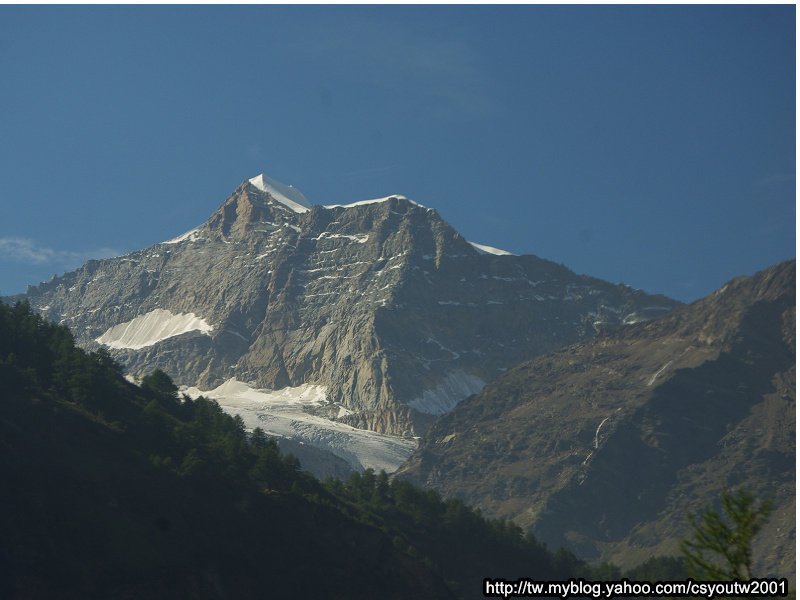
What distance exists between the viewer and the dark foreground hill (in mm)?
132500

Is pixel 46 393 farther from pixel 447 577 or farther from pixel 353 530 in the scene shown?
pixel 447 577

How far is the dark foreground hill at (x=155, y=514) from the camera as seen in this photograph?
132500 millimetres

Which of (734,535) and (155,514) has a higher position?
(734,535)

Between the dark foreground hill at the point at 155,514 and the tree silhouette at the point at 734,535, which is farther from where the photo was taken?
the dark foreground hill at the point at 155,514

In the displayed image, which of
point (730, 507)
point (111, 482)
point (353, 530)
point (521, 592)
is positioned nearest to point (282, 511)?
point (353, 530)

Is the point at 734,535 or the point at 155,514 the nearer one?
the point at 734,535

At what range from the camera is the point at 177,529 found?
144m

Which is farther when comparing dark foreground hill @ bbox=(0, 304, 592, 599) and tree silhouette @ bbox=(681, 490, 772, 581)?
dark foreground hill @ bbox=(0, 304, 592, 599)

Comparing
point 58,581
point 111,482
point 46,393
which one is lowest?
point 58,581

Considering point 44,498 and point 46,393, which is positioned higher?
point 46,393

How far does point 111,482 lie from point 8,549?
61.0 feet

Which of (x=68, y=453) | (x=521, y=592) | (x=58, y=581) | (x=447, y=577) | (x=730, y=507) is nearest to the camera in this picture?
(x=730, y=507)

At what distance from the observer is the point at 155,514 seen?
145 metres

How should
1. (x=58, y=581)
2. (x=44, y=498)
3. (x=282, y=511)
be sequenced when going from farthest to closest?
1. (x=282, y=511)
2. (x=44, y=498)
3. (x=58, y=581)
